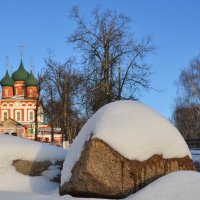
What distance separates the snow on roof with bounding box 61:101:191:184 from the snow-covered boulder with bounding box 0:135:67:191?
1.47 metres

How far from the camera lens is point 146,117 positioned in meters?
7.20

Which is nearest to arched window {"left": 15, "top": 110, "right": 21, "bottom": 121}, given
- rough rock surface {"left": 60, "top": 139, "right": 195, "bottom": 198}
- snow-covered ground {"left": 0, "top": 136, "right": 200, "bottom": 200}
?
snow-covered ground {"left": 0, "top": 136, "right": 200, "bottom": 200}

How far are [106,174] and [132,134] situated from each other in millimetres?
766

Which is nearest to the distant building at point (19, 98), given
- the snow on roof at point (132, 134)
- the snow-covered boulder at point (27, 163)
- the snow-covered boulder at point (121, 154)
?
the snow-covered boulder at point (27, 163)

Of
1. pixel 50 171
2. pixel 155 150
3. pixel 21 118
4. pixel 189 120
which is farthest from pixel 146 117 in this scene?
pixel 21 118

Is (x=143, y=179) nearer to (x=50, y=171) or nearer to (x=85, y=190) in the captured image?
(x=85, y=190)

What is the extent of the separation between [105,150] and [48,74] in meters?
22.5

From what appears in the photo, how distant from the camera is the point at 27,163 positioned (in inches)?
340

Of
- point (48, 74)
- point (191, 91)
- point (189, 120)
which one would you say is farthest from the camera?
point (189, 120)

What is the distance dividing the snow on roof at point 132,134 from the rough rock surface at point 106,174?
0.40 feet

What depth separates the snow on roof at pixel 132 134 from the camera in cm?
672

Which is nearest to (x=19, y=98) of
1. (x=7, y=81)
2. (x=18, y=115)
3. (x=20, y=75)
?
(x=18, y=115)

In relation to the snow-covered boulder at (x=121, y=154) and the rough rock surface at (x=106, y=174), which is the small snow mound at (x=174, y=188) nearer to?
the rough rock surface at (x=106, y=174)

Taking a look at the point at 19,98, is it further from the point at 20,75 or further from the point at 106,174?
the point at 106,174
